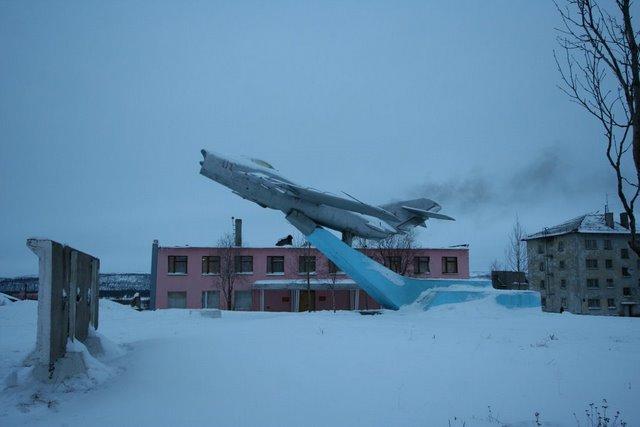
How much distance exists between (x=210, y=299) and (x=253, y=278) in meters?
4.36

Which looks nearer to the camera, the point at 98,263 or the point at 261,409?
the point at 261,409

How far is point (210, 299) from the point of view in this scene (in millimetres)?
42344

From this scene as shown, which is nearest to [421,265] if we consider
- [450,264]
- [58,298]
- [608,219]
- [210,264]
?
[450,264]

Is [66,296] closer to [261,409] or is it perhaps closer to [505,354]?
[261,409]

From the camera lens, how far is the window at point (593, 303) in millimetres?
50062

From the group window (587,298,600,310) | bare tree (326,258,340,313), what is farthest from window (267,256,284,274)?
window (587,298,600,310)

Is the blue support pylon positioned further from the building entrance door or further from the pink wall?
the building entrance door

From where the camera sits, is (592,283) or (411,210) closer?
(411,210)

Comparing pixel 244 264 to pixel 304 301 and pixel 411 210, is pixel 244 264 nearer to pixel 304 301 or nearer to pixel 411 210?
pixel 304 301

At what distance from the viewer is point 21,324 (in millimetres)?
13562

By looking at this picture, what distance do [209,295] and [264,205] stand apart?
26.8m

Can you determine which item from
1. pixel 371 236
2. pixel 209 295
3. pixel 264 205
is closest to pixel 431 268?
pixel 209 295

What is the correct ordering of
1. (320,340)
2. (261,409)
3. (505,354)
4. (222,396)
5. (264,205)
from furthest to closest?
(264,205) → (320,340) → (505,354) → (222,396) → (261,409)

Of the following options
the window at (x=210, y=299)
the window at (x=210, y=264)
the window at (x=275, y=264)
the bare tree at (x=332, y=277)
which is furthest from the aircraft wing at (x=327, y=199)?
the window at (x=210, y=299)
